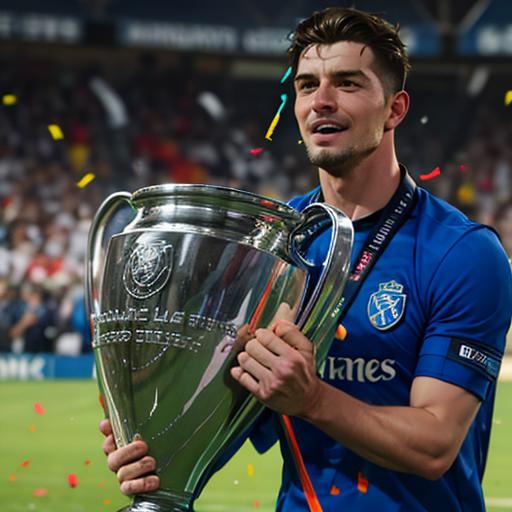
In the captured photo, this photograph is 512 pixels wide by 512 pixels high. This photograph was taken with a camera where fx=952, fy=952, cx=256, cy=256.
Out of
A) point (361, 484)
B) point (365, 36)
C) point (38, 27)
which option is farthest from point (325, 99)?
point (38, 27)

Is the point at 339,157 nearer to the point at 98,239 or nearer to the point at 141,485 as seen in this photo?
the point at 98,239

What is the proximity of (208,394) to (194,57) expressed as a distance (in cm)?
1661

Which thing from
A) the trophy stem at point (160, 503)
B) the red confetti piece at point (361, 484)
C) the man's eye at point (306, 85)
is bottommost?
the trophy stem at point (160, 503)

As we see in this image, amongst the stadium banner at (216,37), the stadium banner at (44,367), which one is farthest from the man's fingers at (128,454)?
the stadium banner at (216,37)

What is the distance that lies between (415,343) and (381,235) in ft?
0.68

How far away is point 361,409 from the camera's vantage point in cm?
151

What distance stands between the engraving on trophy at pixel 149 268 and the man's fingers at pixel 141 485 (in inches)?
11.5

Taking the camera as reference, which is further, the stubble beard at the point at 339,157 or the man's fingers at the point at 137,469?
the stubble beard at the point at 339,157

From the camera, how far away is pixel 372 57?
1701 millimetres

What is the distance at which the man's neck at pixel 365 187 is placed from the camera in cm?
180

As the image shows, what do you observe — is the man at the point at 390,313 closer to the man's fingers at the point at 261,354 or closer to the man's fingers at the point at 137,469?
the man's fingers at the point at 137,469

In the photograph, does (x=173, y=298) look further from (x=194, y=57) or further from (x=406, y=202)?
(x=194, y=57)

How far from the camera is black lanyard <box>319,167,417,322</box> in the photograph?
5.60ft

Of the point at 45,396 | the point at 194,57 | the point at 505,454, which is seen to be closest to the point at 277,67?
the point at 194,57
